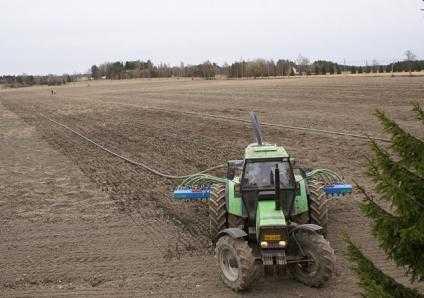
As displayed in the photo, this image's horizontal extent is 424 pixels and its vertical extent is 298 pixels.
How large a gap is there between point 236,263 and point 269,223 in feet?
2.69

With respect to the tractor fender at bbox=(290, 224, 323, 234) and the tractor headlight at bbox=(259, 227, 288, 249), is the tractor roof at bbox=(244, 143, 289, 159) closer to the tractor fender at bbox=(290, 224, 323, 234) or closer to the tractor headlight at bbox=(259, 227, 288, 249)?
the tractor fender at bbox=(290, 224, 323, 234)

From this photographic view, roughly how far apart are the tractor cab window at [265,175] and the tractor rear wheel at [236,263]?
47.2 inches

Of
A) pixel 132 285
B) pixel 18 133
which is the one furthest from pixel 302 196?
pixel 18 133

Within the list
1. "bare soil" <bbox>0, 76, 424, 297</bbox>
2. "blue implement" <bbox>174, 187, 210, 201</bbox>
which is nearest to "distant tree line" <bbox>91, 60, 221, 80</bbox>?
"bare soil" <bbox>0, 76, 424, 297</bbox>

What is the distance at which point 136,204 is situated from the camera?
13.7 m

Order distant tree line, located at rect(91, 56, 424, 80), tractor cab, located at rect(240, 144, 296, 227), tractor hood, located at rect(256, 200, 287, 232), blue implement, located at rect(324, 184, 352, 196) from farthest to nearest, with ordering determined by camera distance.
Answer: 1. distant tree line, located at rect(91, 56, 424, 80)
2. blue implement, located at rect(324, 184, 352, 196)
3. tractor cab, located at rect(240, 144, 296, 227)
4. tractor hood, located at rect(256, 200, 287, 232)

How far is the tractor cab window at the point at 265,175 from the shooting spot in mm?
9266

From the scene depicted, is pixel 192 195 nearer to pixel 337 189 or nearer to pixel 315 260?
pixel 337 189

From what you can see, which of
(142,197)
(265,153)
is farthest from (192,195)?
(142,197)

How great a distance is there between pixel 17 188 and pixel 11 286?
736 cm

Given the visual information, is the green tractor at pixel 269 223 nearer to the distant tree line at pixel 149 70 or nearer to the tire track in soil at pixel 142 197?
the tire track in soil at pixel 142 197

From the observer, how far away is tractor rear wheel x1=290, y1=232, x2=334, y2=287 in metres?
8.06

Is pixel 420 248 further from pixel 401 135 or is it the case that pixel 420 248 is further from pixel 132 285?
pixel 132 285

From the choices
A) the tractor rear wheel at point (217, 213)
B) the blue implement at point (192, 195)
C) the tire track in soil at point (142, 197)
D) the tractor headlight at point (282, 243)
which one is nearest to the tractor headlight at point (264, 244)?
the tractor headlight at point (282, 243)
